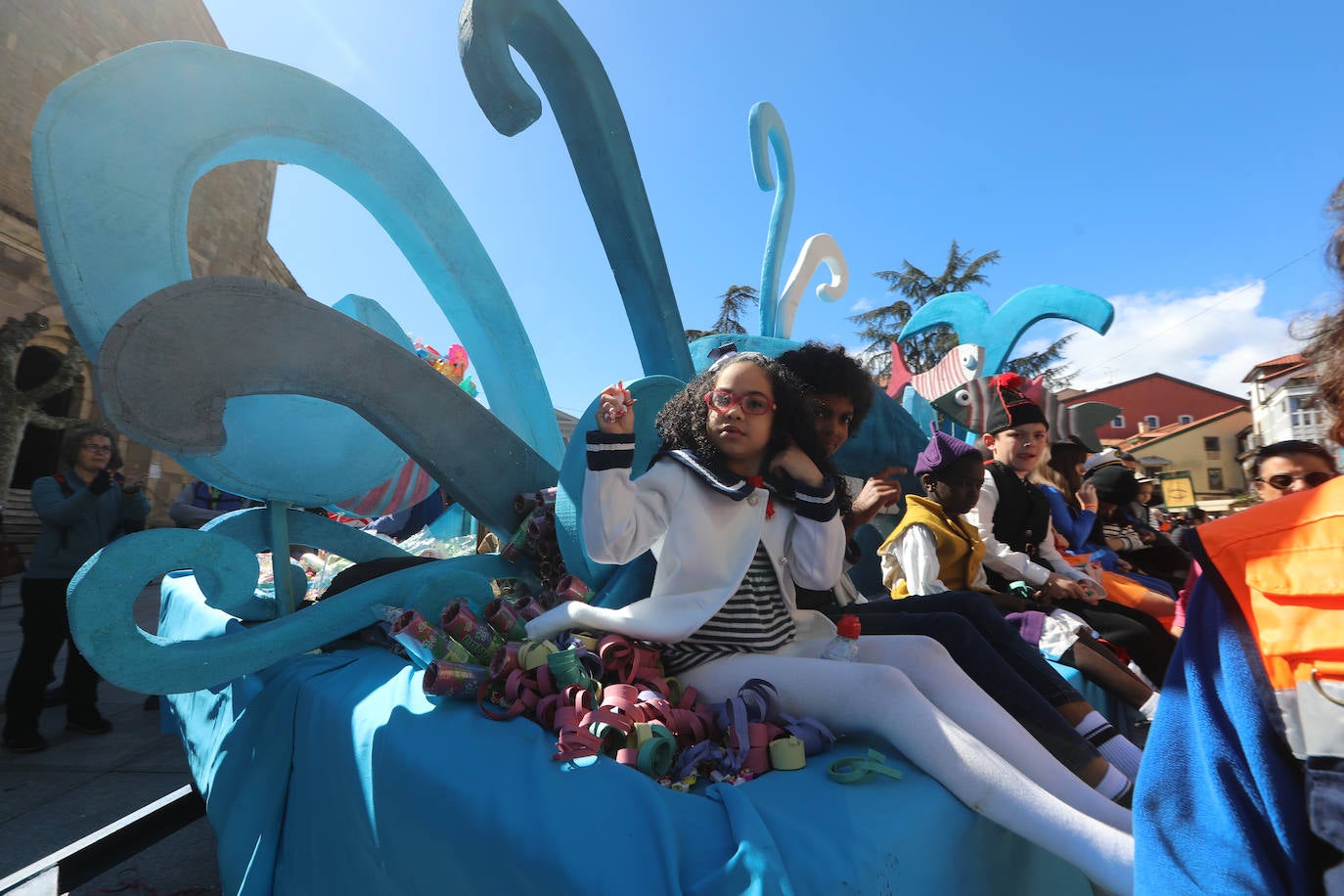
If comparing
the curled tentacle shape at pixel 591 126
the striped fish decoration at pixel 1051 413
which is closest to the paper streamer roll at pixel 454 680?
the curled tentacle shape at pixel 591 126

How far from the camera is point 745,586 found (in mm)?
1760

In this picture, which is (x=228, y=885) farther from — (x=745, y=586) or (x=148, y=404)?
(x=745, y=586)

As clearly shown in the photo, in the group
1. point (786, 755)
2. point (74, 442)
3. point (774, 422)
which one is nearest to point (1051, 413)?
Result: point (774, 422)

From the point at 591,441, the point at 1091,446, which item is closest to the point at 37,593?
the point at 591,441

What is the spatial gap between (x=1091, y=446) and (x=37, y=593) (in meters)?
5.99

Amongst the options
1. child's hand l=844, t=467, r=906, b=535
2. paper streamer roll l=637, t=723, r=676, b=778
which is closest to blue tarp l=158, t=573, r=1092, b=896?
paper streamer roll l=637, t=723, r=676, b=778

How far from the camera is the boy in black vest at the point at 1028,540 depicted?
8.00 ft

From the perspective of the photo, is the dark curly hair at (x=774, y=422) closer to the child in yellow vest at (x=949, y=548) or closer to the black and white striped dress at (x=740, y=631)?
the black and white striped dress at (x=740, y=631)

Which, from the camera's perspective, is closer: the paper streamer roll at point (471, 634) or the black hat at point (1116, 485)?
the paper streamer roll at point (471, 634)

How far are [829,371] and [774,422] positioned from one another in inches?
20.1

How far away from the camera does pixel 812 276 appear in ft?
20.2

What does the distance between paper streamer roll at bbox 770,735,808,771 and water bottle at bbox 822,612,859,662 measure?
311 millimetres

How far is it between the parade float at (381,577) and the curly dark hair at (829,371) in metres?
0.46

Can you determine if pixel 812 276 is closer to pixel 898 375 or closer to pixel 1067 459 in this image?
pixel 898 375
